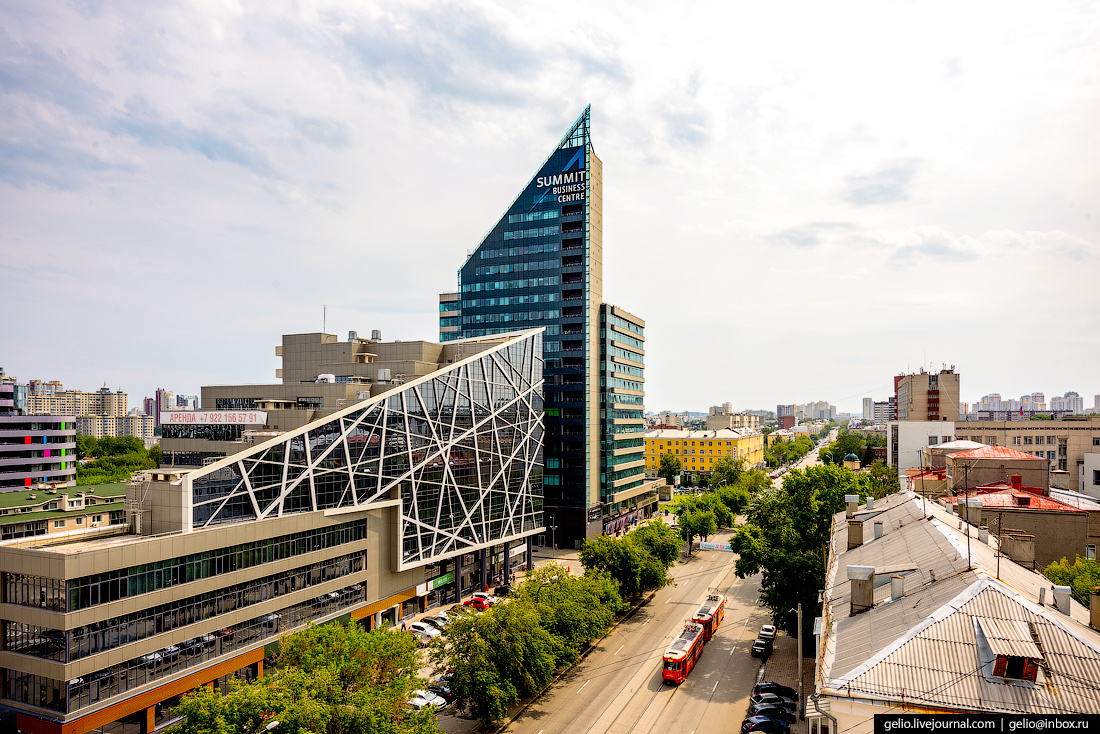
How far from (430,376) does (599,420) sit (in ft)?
143

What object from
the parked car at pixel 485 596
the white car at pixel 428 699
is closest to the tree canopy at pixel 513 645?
the white car at pixel 428 699

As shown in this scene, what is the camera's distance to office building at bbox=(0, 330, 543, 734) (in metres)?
36.4

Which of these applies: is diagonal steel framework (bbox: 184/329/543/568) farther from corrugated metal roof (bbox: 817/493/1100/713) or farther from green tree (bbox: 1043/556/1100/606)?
green tree (bbox: 1043/556/1100/606)

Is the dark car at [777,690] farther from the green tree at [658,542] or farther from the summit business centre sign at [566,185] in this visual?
the summit business centre sign at [566,185]

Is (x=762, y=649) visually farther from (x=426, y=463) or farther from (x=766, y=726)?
(x=426, y=463)

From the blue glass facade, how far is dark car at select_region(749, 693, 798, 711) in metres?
53.0

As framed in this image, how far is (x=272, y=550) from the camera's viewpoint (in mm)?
48031

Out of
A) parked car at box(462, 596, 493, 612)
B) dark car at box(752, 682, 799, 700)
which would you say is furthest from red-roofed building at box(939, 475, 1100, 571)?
parked car at box(462, 596, 493, 612)

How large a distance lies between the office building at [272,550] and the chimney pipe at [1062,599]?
1870 inches

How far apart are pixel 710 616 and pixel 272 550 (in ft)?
124

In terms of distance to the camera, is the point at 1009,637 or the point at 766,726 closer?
the point at 1009,637

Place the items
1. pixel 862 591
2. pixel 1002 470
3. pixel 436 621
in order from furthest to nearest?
pixel 1002 470 → pixel 436 621 → pixel 862 591

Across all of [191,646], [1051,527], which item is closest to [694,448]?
[1051,527]

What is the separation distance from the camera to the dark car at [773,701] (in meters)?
41.8
